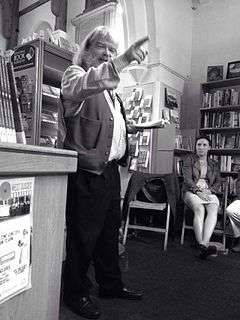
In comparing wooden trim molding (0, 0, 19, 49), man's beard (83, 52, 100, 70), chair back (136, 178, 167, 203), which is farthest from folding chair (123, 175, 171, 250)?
wooden trim molding (0, 0, 19, 49)

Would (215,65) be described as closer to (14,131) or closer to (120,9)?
(120,9)

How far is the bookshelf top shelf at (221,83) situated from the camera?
4637mm

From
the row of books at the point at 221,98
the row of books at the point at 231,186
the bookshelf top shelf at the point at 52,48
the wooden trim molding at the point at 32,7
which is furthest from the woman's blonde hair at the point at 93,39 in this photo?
the wooden trim molding at the point at 32,7

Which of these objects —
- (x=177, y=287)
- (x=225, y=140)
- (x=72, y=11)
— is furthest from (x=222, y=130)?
(x=72, y=11)

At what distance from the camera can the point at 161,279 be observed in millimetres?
2145

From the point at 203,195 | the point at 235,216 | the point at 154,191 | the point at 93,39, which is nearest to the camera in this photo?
the point at 93,39

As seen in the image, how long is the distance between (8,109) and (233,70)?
4647mm

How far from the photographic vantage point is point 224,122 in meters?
4.57

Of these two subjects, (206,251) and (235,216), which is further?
(235,216)

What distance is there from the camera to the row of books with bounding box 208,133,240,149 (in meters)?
4.52

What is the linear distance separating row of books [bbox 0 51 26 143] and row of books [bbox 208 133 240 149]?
13.7ft

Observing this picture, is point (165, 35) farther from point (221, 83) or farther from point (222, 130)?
point (222, 130)

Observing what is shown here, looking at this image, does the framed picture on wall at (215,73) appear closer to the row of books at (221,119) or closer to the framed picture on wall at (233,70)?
the framed picture on wall at (233,70)

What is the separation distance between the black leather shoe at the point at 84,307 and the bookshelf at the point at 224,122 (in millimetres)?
3282
